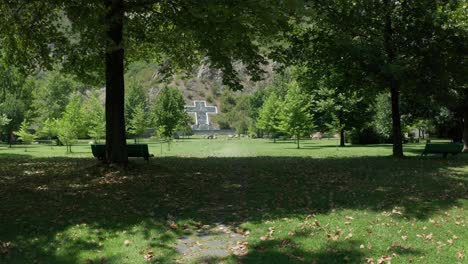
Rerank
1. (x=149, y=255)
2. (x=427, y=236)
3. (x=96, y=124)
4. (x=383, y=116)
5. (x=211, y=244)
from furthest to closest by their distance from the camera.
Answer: (x=96, y=124) → (x=383, y=116) → (x=427, y=236) → (x=211, y=244) → (x=149, y=255)

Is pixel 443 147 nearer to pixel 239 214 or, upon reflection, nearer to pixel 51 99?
pixel 239 214

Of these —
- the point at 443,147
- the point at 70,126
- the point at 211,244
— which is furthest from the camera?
the point at 70,126

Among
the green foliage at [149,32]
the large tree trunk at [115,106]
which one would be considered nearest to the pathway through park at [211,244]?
the green foliage at [149,32]

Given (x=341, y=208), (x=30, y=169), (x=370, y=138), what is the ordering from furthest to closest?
(x=370, y=138)
(x=30, y=169)
(x=341, y=208)

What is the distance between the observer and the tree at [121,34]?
434 inches

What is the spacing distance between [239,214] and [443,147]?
14439 mm

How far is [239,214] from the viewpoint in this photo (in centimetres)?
858

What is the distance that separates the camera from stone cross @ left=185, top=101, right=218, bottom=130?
16225 centimetres

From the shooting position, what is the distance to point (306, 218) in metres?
8.10

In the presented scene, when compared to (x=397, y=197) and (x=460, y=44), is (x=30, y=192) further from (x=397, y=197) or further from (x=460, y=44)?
(x=460, y=44)

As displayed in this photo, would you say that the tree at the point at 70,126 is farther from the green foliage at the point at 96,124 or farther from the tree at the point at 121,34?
the tree at the point at 121,34

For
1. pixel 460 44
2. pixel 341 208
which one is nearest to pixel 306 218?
pixel 341 208

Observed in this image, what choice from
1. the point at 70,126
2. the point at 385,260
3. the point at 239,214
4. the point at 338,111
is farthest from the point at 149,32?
the point at 338,111

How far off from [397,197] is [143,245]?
20.7 ft
